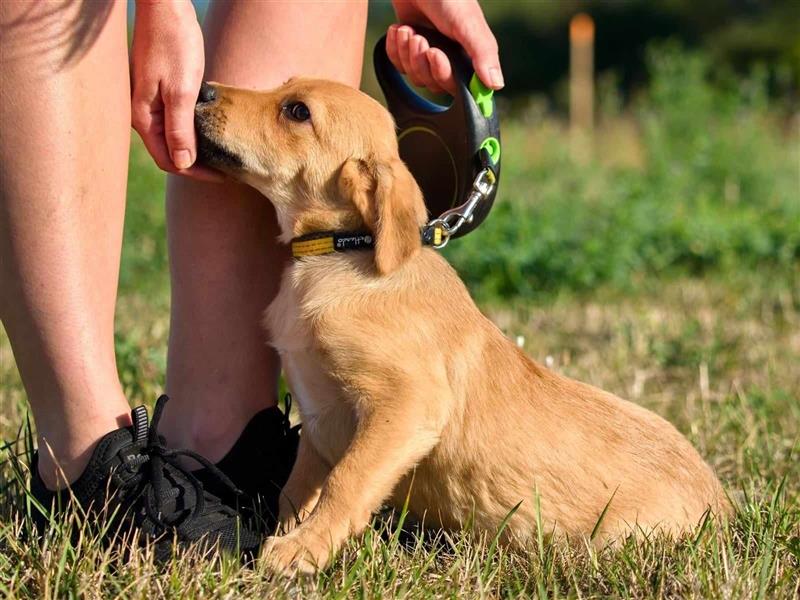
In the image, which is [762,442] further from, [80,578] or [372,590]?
[80,578]

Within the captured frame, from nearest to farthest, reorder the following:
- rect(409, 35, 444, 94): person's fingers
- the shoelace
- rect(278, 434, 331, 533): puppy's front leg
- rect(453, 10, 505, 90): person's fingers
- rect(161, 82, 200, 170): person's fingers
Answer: the shoelace, rect(161, 82, 200, 170): person's fingers, rect(278, 434, 331, 533): puppy's front leg, rect(453, 10, 505, 90): person's fingers, rect(409, 35, 444, 94): person's fingers

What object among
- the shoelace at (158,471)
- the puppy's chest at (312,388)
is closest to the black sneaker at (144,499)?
the shoelace at (158,471)

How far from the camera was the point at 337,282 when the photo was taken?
2.66 meters

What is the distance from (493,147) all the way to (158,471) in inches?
48.9

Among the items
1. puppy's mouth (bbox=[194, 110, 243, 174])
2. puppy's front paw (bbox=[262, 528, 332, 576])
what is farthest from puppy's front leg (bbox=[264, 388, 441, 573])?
puppy's mouth (bbox=[194, 110, 243, 174])

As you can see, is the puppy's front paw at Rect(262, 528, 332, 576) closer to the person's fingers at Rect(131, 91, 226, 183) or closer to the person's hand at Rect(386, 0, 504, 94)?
the person's fingers at Rect(131, 91, 226, 183)

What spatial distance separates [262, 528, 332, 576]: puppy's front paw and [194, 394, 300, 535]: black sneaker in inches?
15.3

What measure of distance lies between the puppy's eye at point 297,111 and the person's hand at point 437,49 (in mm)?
417

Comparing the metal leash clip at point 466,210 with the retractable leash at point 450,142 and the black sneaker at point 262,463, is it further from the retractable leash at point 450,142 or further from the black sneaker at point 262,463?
the black sneaker at point 262,463

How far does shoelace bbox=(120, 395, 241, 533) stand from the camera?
2.45 m

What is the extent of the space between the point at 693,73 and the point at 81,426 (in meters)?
7.39

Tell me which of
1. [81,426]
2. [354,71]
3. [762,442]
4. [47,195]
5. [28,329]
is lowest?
[762,442]

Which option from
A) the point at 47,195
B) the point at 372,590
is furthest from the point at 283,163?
the point at 372,590

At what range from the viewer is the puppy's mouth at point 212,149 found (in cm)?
273
